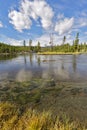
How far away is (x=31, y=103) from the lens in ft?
24.6

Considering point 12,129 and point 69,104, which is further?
point 69,104

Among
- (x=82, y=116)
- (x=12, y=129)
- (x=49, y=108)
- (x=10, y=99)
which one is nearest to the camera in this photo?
(x=12, y=129)

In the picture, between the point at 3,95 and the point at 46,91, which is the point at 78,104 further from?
the point at 3,95

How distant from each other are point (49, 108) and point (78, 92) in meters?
2.96

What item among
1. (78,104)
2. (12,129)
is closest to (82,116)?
(78,104)

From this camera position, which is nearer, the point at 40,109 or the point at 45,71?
the point at 40,109

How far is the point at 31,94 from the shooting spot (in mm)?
8977

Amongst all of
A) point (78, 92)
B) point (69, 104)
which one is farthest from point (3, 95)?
point (78, 92)

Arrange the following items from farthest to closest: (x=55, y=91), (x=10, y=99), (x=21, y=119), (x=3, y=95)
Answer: (x=55, y=91) → (x=3, y=95) → (x=10, y=99) → (x=21, y=119)

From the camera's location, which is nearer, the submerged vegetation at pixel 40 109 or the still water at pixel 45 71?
the submerged vegetation at pixel 40 109

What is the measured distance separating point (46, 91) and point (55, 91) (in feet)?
1.85

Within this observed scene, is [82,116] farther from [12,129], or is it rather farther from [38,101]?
[12,129]

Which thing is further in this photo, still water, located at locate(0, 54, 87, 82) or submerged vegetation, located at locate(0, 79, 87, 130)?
still water, located at locate(0, 54, 87, 82)

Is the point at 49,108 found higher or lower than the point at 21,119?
lower
